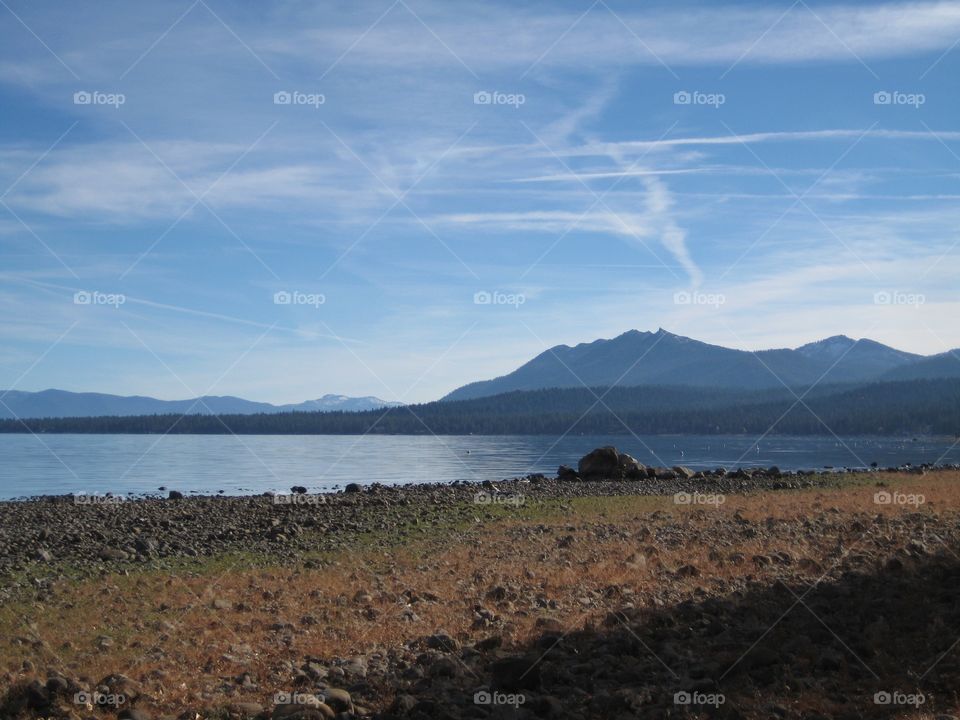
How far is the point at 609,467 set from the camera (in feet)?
192

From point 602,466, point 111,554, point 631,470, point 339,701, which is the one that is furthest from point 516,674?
point 602,466

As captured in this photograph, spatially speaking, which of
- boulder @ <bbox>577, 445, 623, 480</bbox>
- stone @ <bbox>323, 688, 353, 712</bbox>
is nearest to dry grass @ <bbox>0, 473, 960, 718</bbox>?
stone @ <bbox>323, 688, 353, 712</bbox>

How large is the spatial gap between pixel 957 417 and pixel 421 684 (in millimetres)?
210976

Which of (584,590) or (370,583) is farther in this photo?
(370,583)

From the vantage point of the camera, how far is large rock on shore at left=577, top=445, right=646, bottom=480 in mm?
57844

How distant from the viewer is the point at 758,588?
16.5 metres

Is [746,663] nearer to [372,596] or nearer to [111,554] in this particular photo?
[372,596]

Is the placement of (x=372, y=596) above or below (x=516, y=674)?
above

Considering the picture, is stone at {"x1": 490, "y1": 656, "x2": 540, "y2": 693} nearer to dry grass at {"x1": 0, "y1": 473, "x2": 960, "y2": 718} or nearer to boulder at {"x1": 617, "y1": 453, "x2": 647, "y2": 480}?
dry grass at {"x1": 0, "y1": 473, "x2": 960, "y2": 718}

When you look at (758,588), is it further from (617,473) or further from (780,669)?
(617,473)

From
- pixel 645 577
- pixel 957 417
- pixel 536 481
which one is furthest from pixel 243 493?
pixel 957 417

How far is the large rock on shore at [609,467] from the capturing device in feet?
190

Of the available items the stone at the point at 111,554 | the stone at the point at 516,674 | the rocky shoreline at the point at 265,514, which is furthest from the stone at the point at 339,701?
the stone at the point at 111,554

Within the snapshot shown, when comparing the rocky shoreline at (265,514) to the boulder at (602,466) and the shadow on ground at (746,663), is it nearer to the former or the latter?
the boulder at (602,466)
